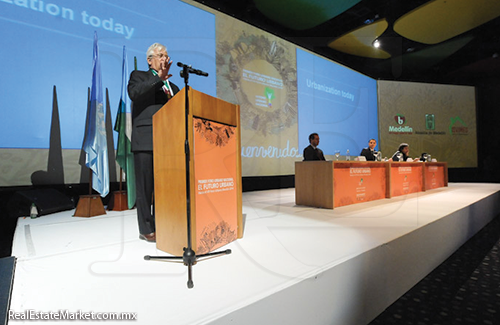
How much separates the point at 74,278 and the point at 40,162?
7.71 feet

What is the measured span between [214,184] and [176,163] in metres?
0.24

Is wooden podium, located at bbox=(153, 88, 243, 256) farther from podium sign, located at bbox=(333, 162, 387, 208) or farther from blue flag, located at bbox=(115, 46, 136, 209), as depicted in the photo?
podium sign, located at bbox=(333, 162, 387, 208)

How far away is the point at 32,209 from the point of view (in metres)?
2.56

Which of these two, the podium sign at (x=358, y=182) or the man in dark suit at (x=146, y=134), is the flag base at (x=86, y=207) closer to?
the man in dark suit at (x=146, y=134)

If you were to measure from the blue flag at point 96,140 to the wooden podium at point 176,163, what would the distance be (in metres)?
1.51

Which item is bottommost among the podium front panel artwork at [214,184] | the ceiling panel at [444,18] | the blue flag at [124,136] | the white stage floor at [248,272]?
the white stage floor at [248,272]

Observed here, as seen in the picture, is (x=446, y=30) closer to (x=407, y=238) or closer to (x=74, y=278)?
(x=407, y=238)

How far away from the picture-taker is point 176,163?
142cm

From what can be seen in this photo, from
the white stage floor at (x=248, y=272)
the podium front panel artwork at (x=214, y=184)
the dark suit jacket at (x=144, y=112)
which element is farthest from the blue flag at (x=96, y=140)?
the podium front panel artwork at (x=214, y=184)

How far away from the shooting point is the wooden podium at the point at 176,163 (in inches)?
53.1

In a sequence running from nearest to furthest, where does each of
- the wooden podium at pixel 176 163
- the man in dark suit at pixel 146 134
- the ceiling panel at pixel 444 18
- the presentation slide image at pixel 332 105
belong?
1. the wooden podium at pixel 176 163
2. the man in dark suit at pixel 146 134
3. the ceiling panel at pixel 444 18
4. the presentation slide image at pixel 332 105

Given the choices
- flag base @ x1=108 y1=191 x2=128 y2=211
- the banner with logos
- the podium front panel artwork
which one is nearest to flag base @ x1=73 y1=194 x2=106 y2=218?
flag base @ x1=108 y1=191 x2=128 y2=211

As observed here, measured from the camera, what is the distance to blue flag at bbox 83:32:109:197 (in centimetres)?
272

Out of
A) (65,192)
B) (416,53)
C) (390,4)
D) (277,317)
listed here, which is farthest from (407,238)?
(416,53)
